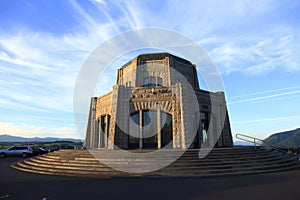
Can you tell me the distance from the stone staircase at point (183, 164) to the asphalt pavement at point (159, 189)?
3.52ft

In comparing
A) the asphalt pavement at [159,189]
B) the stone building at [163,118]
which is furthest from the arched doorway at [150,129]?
the asphalt pavement at [159,189]

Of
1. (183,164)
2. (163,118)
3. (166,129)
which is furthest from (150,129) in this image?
(183,164)

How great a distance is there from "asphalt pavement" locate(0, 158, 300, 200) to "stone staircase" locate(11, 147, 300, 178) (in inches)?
42.2

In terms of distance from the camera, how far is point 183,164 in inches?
480

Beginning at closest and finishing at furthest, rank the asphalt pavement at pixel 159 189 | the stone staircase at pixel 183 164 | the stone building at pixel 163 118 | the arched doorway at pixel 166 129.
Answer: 1. the asphalt pavement at pixel 159 189
2. the stone staircase at pixel 183 164
3. the stone building at pixel 163 118
4. the arched doorway at pixel 166 129

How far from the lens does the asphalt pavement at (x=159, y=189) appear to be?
24.5 ft

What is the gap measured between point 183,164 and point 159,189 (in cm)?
409

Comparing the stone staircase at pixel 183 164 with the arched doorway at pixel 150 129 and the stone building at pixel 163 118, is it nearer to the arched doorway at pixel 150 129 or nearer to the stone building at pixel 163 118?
the stone building at pixel 163 118

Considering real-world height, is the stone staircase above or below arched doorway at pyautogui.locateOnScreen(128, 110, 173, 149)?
below

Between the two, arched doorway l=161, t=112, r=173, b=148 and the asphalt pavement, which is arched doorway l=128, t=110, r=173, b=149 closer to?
arched doorway l=161, t=112, r=173, b=148

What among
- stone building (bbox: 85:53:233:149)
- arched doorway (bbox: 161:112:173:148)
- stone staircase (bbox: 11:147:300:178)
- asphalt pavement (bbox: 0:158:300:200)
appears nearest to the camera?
asphalt pavement (bbox: 0:158:300:200)

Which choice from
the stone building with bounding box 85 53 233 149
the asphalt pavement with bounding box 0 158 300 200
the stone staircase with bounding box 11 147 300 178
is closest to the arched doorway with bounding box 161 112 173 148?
the stone building with bounding box 85 53 233 149

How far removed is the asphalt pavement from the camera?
748cm

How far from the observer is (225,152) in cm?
1439
